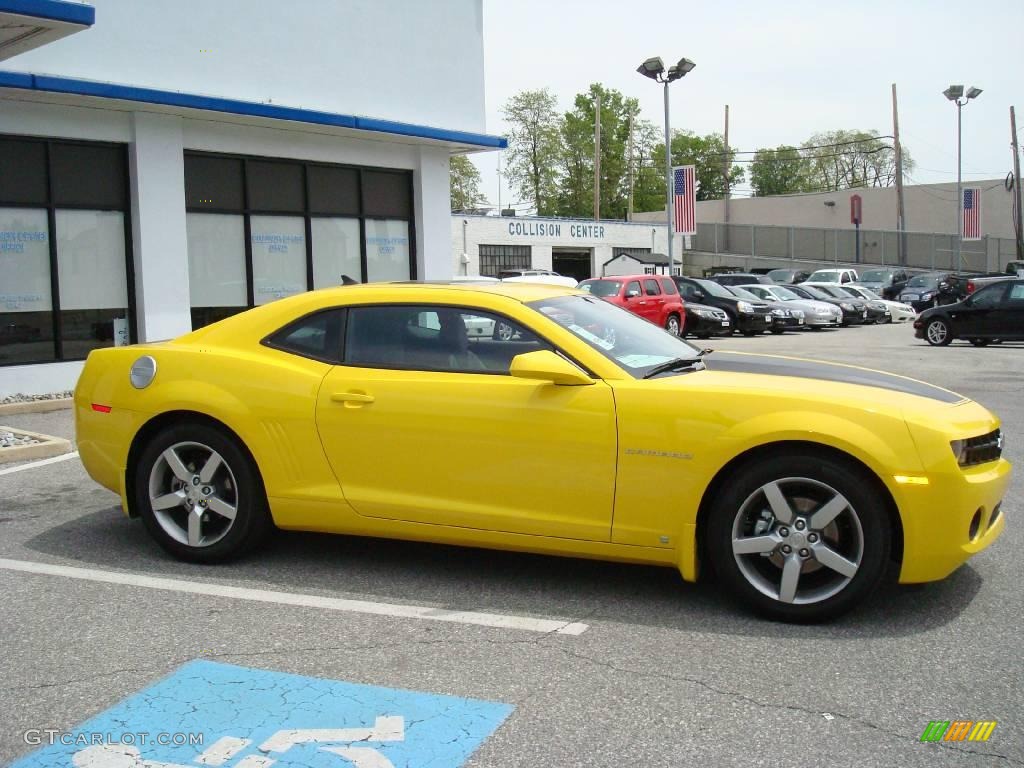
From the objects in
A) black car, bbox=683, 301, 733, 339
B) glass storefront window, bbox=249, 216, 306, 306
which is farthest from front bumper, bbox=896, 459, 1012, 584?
black car, bbox=683, 301, 733, 339

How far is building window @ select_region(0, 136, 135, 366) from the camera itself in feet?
42.5

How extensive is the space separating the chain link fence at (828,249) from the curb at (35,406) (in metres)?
53.3

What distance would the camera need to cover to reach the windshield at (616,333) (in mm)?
5035

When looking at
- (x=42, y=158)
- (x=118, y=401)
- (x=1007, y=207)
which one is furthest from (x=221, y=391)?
(x=1007, y=207)

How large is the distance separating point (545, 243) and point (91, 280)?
34.2m

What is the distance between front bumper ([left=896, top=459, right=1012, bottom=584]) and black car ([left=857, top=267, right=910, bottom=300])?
1698 inches

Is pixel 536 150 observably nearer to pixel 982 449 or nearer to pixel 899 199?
pixel 899 199

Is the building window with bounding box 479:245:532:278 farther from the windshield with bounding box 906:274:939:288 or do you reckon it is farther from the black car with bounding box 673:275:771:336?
the windshield with bounding box 906:274:939:288

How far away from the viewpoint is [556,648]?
14.0 feet

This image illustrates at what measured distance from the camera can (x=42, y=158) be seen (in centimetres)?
1323

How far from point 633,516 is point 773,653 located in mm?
859

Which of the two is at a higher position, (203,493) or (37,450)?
(203,493)

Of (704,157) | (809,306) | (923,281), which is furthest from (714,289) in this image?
(704,157)

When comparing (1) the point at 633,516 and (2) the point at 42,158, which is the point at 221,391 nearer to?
(1) the point at 633,516
